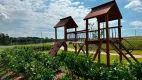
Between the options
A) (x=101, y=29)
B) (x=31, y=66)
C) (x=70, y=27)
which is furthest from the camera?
(x=70, y=27)

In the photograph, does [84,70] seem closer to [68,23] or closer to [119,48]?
[119,48]

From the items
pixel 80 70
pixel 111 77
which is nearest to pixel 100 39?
pixel 80 70

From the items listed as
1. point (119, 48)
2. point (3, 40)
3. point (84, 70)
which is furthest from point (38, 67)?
point (3, 40)

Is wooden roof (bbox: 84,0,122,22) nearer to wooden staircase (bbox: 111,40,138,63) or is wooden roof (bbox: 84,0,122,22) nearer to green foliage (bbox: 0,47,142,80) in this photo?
wooden staircase (bbox: 111,40,138,63)

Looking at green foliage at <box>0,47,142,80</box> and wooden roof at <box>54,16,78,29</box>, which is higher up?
wooden roof at <box>54,16,78,29</box>

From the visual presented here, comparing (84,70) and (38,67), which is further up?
(38,67)

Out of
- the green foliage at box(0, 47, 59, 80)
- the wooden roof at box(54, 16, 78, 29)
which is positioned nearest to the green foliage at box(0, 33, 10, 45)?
the wooden roof at box(54, 16, 78, 29)

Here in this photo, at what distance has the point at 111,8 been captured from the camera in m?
13.4

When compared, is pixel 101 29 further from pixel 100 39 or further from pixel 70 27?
pixel 70 27

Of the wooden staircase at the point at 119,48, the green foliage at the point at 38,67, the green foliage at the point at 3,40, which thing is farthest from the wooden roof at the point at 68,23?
the green foliage at the point at 3,40

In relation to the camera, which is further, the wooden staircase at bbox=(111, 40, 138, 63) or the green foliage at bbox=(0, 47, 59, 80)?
the wooden staircase at bbox=(111, 40, 138, 63)

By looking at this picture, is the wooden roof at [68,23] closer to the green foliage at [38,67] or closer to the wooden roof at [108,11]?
the wooden roof at [108,11]

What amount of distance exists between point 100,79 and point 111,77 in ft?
2.12

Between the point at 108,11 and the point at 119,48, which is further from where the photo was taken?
the point at 119,48
